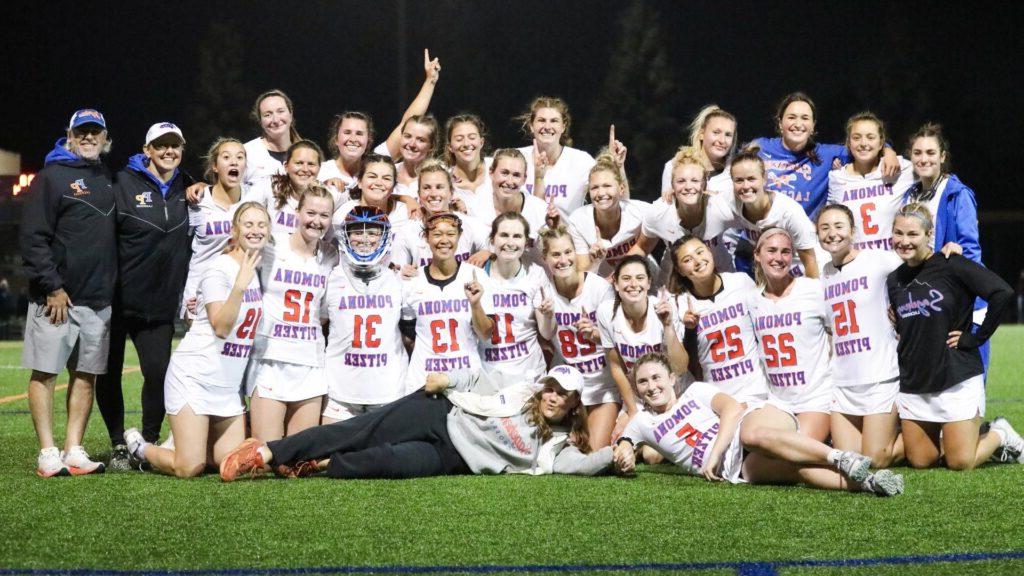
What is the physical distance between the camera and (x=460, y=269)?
21.3ft

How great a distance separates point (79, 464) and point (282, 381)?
3.71 ft

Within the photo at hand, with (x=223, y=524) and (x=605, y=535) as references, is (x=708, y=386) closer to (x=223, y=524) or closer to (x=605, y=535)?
(x=605, y=535)

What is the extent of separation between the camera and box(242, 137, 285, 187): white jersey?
6.95 metres

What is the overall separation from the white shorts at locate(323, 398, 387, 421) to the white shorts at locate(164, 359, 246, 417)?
541 millimetres

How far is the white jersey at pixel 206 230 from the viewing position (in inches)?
256

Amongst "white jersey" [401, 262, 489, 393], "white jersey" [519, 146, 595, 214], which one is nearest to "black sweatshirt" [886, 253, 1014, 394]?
"white jersey" [519, 146, 595, 214]

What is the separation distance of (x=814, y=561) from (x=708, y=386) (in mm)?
2056

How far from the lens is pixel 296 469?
564 cm

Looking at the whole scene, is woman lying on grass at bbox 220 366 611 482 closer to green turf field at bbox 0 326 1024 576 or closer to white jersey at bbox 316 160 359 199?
green turf field at bbox 0 326 1024 576

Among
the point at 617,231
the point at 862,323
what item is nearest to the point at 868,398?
the point at 862,323

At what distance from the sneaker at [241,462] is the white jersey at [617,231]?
7.62ft

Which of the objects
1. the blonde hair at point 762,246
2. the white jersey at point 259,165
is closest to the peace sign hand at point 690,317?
the blonde hair at point 762,246

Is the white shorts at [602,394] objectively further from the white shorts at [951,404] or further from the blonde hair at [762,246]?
the white shorts at [951,404]

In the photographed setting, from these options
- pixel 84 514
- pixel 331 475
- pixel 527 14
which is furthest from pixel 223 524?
pixel 527 14
